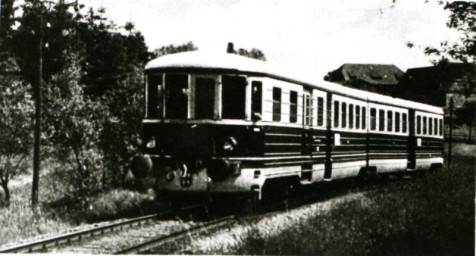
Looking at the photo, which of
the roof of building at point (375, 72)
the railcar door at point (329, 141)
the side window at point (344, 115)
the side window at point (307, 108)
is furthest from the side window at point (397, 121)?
the side window at point (307, 108)

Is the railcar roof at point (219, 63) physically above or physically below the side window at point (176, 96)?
above

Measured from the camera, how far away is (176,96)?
11594 millimetres

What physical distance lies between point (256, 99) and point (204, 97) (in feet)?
2.87

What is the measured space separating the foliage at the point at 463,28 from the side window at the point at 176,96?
418 cm

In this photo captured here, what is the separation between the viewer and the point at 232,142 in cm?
1126

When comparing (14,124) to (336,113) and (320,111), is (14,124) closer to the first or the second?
(336,113)

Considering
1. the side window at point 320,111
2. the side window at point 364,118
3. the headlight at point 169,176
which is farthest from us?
the side window at point 364,118

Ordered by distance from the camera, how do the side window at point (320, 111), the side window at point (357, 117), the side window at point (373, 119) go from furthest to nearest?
the side window at point (373, 119)
the side window at point (357, 117)
the side window at point (320, 111)

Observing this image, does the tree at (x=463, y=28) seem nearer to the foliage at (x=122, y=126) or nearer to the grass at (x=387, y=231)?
the grass at (x=387, y=231)

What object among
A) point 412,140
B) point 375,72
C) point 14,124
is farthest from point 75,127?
point 412,140

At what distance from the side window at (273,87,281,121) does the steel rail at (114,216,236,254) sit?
75.1 inches

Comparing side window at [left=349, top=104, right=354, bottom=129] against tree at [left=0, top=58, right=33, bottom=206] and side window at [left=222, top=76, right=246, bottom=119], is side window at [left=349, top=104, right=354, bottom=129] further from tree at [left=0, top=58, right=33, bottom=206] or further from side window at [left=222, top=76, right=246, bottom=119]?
tree at [left=0, top=58, right=33, bottom=206]

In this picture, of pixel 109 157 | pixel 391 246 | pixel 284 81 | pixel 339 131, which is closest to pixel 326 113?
A: pixel 339 131

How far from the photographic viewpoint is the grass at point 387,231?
324 inches
